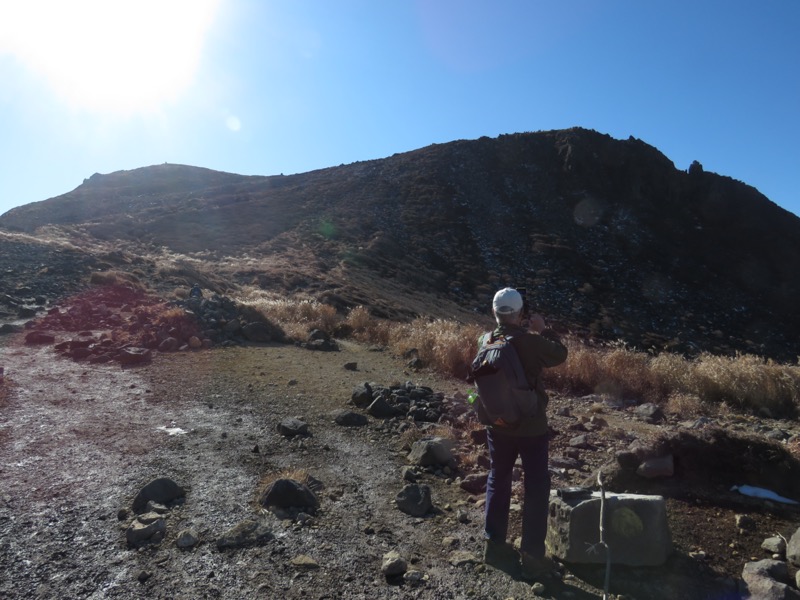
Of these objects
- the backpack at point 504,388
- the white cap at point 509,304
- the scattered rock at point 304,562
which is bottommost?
the scattered rock at point 304,562

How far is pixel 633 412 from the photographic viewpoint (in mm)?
7332

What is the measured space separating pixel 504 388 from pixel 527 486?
0.65m

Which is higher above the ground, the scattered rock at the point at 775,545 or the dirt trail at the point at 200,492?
the scattered rock at the point at 775,545

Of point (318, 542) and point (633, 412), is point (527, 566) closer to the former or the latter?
point (318, 542)

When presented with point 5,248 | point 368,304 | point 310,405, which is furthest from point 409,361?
point 5,248

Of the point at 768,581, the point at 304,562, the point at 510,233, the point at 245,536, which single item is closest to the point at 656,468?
the point at 768,581

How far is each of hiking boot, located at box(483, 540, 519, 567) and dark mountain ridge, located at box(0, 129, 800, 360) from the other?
17.5 meters

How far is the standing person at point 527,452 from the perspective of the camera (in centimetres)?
336

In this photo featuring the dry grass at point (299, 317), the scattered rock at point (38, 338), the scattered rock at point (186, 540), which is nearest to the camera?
the scattered rock at point (186, 540)

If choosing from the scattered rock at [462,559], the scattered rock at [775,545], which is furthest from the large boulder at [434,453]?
the scattered rock at [775,545]

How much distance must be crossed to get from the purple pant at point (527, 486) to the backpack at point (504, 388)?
0.17 metres

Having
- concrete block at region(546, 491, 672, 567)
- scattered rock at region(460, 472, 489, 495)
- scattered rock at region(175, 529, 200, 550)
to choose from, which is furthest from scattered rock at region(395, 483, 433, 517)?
scattered rock at region(175, 529, 200, 550)

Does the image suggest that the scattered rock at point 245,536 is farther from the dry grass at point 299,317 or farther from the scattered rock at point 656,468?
the dry grass at point 299,317

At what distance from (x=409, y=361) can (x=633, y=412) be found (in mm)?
4110
